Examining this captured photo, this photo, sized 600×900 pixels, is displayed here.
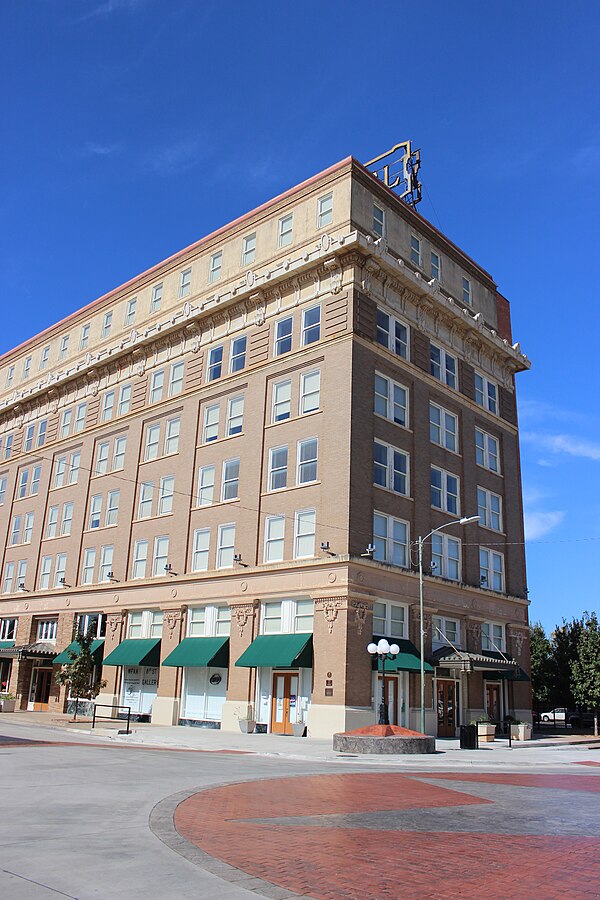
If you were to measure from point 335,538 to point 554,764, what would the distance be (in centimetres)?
1327

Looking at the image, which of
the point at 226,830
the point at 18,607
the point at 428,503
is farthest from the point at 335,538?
the point at 18,607

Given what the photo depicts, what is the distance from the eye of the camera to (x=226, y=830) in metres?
10.7

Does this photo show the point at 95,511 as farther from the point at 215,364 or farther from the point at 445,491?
the point at 445,491

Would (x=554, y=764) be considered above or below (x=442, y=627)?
below

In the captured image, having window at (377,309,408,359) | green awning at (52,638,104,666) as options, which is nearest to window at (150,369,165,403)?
green awning at (52,638,104,666)

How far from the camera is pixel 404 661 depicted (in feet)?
115

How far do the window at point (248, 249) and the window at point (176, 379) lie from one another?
7462 mm

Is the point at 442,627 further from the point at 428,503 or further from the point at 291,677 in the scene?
the point at 291,677

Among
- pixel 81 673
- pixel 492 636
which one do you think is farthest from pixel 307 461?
pixel 81 673

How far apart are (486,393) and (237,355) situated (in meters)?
16.1

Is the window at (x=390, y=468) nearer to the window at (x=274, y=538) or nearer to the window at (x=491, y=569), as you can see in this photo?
the window at (x=274, y=538)

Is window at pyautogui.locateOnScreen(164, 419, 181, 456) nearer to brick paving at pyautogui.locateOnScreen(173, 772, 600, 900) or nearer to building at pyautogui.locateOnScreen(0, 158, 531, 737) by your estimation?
building at pyautogui.locateOnScreen(0, 158, 531, 737)

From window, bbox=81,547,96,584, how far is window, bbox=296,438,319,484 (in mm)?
18227

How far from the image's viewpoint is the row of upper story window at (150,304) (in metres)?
43.1
